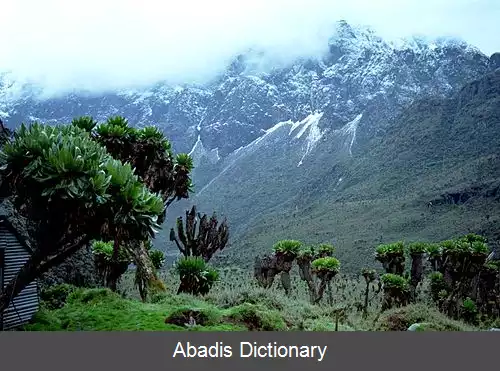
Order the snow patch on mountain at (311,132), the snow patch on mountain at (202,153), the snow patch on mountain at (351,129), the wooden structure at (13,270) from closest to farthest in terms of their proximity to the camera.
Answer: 1. the wooden structure at (13,270)
2. the snow patch on mountain at (351,129)
3. the snow patch on mountain at (311,132)
4. the snow patch on mountain at (202,153)

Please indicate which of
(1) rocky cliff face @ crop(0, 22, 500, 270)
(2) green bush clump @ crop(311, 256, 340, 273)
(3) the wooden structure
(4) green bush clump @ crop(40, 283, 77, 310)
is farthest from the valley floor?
(1) rocky cliff face @ crop(0, 22, 500, 270)

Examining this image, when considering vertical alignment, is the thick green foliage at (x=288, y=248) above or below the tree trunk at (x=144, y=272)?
above

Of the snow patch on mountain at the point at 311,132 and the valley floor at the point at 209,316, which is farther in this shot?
the snow patch on mountain at the point at 311,132

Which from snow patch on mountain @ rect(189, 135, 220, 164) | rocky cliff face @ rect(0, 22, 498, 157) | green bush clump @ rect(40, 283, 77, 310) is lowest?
green bush clump @ rect(40, 283, 77, 310)

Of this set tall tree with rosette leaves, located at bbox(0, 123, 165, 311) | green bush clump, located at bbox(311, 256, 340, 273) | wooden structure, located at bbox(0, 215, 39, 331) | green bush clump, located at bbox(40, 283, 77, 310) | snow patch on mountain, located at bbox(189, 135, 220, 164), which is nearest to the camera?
tall tree with rosette leaves, located at bbox(0, 123, 165, 311)

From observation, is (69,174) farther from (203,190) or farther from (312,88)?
(312,88)

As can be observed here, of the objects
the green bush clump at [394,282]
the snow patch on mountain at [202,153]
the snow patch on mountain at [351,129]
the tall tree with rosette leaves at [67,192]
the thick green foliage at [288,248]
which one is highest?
the snow patch on mountain at [351,129]

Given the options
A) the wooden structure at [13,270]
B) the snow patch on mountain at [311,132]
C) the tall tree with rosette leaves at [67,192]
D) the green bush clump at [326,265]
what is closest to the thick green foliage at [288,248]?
the green bush clump at [326,265]

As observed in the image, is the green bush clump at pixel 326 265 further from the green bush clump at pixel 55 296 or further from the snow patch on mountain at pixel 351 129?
the snow patch on mountain at pixel 351 129

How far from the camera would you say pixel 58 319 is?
1414cm

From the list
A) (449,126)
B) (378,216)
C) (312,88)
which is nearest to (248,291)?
(378,216)

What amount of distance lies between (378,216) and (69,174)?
2165 inches

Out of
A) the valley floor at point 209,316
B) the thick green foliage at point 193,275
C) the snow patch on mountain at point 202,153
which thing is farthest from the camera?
the snow patch on mountain at point 202,153

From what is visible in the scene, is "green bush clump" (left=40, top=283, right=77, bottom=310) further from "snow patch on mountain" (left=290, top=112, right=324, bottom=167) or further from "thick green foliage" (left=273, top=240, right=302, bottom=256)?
"snow patch on mountain" (left=290, top=112, right=324, bottom=167)
